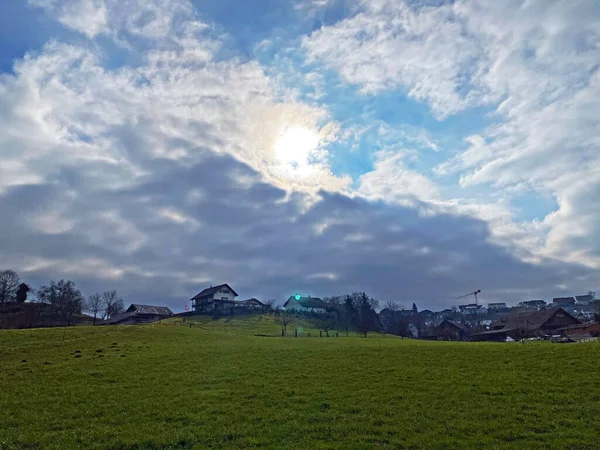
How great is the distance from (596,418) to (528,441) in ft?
15.2

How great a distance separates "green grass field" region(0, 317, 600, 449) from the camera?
19.0 meters

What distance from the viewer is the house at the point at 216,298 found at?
6545 inches

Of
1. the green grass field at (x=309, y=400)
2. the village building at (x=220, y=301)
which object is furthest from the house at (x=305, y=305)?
the green grass field at (x=309, y=400)

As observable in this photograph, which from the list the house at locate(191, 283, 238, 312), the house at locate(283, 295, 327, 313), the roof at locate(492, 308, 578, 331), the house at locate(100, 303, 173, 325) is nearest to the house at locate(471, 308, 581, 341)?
the roof at locate(492, 308, 578, 331)

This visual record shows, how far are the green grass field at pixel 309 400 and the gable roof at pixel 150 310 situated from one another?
116m

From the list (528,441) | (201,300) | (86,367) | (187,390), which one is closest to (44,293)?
(201,300)

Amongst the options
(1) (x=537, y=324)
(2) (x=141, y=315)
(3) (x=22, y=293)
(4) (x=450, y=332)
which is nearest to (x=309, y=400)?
(1) (x=537, y=324)

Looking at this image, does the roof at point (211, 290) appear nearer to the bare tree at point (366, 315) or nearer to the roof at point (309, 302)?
the roof at point (309, 302)

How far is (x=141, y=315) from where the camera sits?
150 meters

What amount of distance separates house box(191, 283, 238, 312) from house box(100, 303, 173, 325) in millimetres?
15584

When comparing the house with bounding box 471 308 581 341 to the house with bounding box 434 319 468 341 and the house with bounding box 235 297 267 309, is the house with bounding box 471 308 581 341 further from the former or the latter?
the house with bounding box 235 297 267 309

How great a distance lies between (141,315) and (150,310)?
479cm

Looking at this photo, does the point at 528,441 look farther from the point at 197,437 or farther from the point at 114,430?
the point at 114,430

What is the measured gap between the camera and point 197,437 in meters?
19.5
